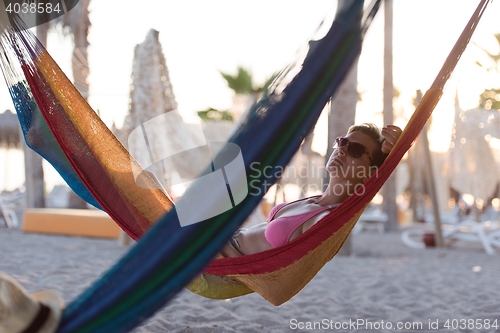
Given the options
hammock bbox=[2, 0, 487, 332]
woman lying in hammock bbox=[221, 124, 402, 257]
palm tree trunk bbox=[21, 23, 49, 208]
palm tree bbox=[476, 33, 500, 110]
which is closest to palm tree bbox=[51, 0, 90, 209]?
palm tree trunk bbox=[21, 23, 49, 208]

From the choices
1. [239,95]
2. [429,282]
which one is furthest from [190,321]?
[239,95]

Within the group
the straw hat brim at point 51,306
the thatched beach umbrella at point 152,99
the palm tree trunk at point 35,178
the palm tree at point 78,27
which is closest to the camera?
the straw hat brim at point 51,306

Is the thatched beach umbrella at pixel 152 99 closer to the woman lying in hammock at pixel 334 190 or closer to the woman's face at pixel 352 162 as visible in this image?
the woman lying in hammock at pixel 334 190

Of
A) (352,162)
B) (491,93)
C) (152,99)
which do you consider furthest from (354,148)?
(491,93)

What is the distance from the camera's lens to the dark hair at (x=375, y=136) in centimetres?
121

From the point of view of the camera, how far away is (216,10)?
520 cm

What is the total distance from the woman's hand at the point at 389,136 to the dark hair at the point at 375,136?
0.02 metres

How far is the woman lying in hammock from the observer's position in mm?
1149

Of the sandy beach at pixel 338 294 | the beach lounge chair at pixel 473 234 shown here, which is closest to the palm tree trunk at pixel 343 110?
the sandy beach at pixel 338 294

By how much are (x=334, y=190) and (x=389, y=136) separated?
26cm

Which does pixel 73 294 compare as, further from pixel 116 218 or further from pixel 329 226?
pixel 329 226

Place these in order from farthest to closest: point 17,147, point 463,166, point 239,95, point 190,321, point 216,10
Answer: point 17,147
point 239,95
point 463,166
point 216,10
point 190,321

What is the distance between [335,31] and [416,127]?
1.32 feet

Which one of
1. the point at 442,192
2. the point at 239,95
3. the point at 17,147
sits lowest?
the point at 442,192
